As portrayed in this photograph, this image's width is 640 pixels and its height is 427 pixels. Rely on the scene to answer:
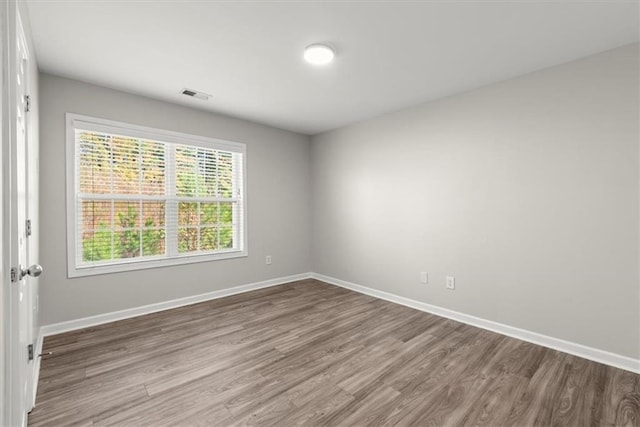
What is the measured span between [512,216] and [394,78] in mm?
1739

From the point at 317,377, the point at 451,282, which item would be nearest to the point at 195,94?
the point at 317,377

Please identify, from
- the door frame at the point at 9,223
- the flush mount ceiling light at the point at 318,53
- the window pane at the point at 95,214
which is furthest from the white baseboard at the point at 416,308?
the flush mount ceiling light at the point at 318,53

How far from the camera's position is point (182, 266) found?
3.56m

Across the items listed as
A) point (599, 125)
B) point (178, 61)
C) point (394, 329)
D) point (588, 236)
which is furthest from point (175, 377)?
point (599, 125)

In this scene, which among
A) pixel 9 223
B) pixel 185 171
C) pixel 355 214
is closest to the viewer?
pixel 9 223

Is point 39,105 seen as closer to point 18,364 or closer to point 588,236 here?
point 18,364

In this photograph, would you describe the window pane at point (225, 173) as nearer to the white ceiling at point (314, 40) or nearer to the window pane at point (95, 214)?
the white ceiling at point (314, 40)

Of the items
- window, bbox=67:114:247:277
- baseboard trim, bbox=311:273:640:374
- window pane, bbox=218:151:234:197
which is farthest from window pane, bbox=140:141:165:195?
baseboard trim, bbox=311:273:640:374

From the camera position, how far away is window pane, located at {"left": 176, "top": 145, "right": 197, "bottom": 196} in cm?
358

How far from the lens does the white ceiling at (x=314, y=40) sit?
1846mm

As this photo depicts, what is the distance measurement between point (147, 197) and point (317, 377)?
8.89 ft

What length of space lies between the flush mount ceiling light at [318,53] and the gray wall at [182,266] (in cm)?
198

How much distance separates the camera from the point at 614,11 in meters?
1.85

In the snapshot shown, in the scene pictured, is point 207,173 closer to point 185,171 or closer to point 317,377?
point 185,171
